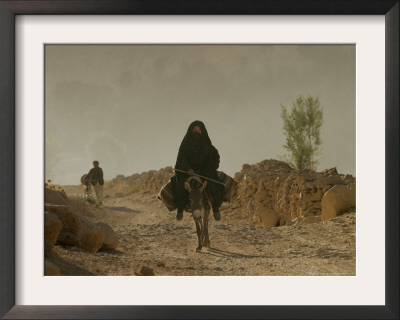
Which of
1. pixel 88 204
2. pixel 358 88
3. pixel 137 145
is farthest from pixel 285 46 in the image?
pixel 88 204

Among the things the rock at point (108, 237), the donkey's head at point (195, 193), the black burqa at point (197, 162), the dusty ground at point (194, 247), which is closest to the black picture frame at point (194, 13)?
the dusty ground at point (194, 247)

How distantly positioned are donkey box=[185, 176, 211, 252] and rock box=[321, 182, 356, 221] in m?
1.36

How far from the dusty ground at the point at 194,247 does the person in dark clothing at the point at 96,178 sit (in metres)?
0.22

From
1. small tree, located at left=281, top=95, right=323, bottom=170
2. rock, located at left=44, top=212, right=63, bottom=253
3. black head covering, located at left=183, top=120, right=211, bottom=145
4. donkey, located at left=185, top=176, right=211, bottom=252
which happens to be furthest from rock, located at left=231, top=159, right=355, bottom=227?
rock, located at left=44, top=212, right=63, bottom=253

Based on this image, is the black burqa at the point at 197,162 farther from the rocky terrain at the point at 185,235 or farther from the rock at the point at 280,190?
the rock at the point at 280,190

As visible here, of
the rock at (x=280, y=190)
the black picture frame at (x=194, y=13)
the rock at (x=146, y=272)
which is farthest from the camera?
the rock at (x=280, y=190)

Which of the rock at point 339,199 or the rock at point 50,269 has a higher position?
the rock at point 339,199

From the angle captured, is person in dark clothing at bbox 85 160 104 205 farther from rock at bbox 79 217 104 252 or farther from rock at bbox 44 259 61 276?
rock at bbox 44 259 61 276

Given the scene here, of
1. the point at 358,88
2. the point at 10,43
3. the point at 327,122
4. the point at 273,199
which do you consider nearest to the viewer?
the point at 10,43

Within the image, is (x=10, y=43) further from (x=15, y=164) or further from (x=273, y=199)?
(x=273, y=199)

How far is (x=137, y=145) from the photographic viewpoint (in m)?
4.29

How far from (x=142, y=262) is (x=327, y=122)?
2.46 metres

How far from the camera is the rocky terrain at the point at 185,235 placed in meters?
4.05

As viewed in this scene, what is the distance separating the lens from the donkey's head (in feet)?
14.6
